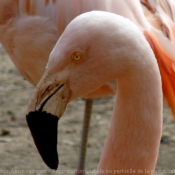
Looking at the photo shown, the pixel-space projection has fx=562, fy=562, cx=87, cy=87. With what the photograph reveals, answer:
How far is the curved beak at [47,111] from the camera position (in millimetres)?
2109

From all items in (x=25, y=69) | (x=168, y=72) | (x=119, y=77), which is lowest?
(x=25, y=69)

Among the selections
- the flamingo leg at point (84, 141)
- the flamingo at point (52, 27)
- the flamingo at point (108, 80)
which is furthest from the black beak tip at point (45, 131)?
the flamingo leg at point (84, 141)

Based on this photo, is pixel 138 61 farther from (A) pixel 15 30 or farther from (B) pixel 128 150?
(A) pixel 15 30

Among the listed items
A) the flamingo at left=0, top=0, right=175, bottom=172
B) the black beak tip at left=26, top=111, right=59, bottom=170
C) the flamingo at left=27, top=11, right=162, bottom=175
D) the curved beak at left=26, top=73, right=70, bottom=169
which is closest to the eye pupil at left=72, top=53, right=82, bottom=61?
the flamingo at left=27, top=11, right=162, bottom=175

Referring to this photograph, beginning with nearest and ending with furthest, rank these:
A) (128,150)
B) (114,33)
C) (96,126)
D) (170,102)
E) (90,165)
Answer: (114,33) → (128,150) → (170,102) → (90,165) → (96,126)

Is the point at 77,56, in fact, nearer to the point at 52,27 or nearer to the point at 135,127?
the point at 135,127

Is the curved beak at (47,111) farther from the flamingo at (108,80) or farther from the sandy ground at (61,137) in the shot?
the sandy ground at (61,137)

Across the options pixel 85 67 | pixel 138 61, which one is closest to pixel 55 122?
pixel 85 67

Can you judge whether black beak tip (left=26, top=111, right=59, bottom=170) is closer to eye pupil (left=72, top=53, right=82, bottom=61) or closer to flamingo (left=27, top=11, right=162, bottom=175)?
flamingo (left=27, top=11, right=162, bottom=175)

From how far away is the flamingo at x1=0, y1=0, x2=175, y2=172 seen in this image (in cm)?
307

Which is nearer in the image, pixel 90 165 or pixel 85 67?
pixel 85 67

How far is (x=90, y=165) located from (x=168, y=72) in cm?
152

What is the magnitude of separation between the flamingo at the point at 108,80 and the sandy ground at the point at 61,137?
6.91 feet

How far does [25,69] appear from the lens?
11.5ft
